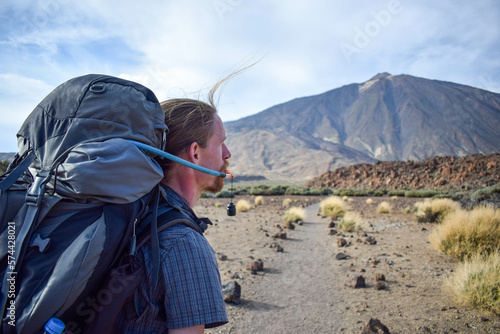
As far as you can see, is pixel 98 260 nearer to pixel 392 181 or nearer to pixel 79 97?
pixel 79 97

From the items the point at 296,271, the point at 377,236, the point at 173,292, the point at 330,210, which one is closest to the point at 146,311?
the point at 173,292

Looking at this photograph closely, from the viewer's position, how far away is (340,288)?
5.32 metres

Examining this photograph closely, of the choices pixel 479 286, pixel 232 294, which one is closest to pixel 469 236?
pixel 479 286

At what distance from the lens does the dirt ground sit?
396cm

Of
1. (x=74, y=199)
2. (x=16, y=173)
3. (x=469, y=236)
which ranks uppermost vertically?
(x=16, y=173)

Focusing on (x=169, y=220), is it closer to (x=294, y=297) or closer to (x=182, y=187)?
(x=182, y=187)

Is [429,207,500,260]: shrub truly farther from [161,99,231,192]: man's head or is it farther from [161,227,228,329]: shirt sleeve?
[161,227,228,329]: shirt sleeve

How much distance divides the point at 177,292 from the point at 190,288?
49 millimetres

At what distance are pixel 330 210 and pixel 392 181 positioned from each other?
3115 cm

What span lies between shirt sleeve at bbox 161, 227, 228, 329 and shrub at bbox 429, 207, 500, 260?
6.66 meters

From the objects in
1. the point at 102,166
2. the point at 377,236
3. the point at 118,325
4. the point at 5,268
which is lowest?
the point at 377,236

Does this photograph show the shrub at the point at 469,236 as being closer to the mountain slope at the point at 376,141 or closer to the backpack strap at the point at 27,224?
the backpack strap at the point at 27,224

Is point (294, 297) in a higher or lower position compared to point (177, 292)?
lower

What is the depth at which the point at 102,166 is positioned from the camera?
1.08m
